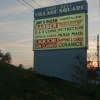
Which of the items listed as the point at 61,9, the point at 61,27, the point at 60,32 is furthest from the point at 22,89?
the point at 61,9

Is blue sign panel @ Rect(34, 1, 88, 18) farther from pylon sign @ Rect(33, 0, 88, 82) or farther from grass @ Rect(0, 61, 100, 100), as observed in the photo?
grass @ Rect(0, 61, 100, 100)

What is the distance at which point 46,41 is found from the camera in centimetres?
2388

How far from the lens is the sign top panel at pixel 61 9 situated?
896 inches

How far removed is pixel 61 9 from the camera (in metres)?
23.8

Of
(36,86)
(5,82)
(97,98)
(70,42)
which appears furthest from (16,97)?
(70,42)

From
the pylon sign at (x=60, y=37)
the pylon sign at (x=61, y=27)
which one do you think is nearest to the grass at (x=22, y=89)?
the pylon sign at (x=60, y=37)

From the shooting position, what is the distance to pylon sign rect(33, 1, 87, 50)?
72.7ft

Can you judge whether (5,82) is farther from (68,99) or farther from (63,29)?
(63,29)

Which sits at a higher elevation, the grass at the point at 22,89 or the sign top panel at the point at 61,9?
the sign top panel at the point at 61,9

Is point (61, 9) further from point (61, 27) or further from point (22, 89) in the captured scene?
point (22, 89)

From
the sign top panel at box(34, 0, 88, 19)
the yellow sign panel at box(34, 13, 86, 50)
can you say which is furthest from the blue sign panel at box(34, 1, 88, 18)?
the yellow sign panel at box(34, 13, 86, 50)

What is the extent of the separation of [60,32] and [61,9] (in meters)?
2.36

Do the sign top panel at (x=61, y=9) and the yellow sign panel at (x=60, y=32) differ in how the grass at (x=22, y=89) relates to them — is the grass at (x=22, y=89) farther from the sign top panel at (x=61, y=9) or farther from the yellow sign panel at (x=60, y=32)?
the sign top panel at (x=61, y=9)

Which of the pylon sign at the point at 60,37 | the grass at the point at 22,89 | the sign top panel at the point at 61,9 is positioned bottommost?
the grass at the point at 22,89
